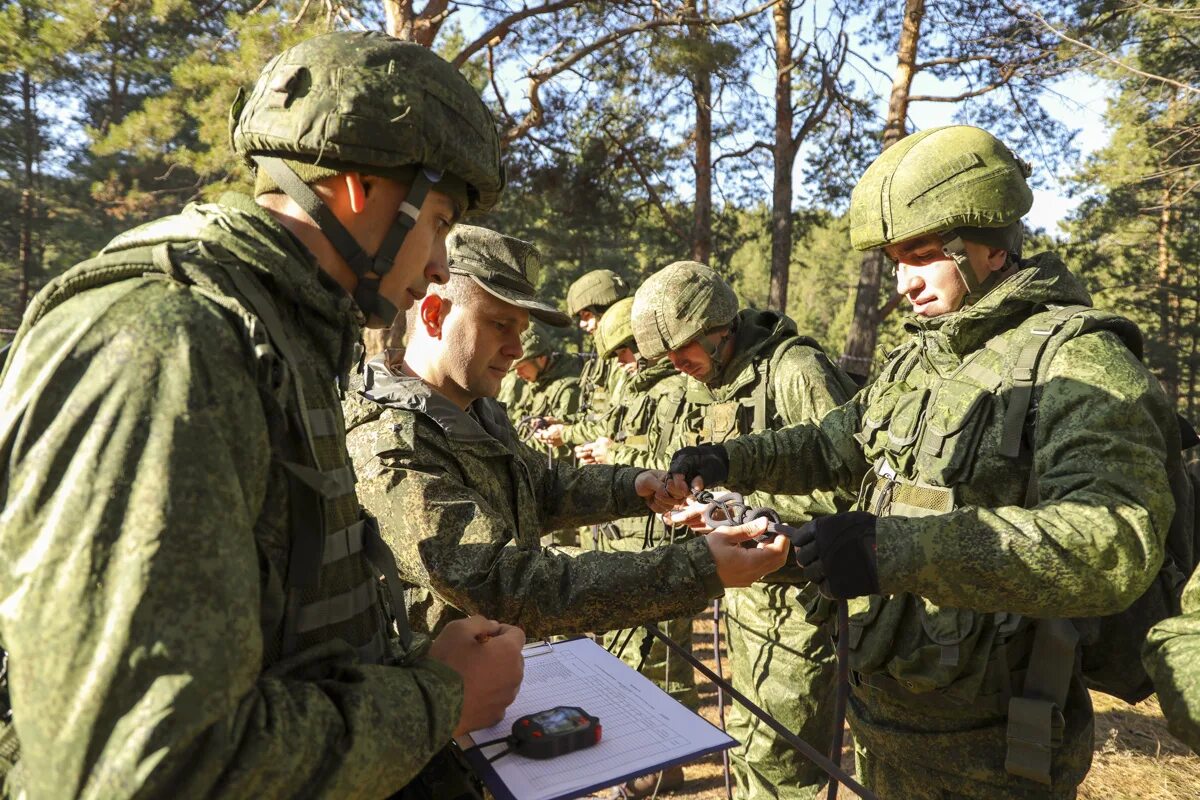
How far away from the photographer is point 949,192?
123 inches

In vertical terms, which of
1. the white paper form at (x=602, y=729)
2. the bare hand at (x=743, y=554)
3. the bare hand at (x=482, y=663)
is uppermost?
the bare hand at (x=743, y=554)

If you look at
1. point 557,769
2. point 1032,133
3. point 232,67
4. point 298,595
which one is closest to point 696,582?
point 557,769

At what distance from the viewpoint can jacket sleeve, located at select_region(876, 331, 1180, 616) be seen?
2334 mm

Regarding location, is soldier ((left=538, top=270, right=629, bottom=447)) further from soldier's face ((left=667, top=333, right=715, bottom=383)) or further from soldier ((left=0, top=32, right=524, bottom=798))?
soldier ((left=0, top=32, right=524, bottom=798))

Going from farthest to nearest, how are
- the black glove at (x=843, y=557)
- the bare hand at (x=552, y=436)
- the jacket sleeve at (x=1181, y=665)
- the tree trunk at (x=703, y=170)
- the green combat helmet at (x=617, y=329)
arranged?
the tree trunk at (x=703, y=170) → the bare hand at (x=552, y=436) → the green combat helmet at (x=617, y=329) → the black glove at (x=843, y=557) → the jacket sleeve at (x=1181, y=665)

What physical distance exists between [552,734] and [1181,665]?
160cm

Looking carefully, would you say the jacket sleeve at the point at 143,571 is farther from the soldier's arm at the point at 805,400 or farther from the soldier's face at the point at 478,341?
the soldier's arm at the point at 805,400

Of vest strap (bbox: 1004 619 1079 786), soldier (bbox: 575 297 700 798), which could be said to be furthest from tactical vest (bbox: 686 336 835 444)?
vest strap (bbox: 1004 619 1079 786)

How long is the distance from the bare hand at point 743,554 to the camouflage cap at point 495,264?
1192 millimetres

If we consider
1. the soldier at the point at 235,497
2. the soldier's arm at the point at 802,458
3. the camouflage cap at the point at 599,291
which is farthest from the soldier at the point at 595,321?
the soldier at the point at 235,497

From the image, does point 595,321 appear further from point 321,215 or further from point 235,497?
point 235,497

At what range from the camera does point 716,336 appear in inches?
226

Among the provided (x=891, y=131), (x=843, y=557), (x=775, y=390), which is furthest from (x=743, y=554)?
(x=891, y=131)

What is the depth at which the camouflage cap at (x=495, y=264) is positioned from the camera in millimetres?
3162
